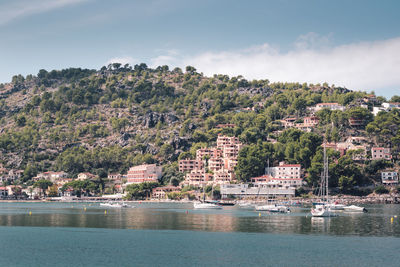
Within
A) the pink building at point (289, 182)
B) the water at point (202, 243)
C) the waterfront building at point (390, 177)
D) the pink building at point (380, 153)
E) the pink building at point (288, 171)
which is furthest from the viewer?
the pink building at point (380, 153)

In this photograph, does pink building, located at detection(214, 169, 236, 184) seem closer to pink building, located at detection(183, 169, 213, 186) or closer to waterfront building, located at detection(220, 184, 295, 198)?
pink building, located at detection(183, 169, 213, 186)

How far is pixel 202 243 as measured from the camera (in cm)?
6556

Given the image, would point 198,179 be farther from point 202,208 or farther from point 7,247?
point 7,247

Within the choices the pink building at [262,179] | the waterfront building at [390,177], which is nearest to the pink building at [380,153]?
the waterfront building at [390,177]

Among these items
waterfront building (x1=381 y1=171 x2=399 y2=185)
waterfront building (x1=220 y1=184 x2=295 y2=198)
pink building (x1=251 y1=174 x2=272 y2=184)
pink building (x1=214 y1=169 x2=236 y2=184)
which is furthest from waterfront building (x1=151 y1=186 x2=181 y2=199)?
waterfront building (x1=381 y1=171 x2=399 y2=185)

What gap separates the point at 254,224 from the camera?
88688mm

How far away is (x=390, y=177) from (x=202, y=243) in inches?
4607

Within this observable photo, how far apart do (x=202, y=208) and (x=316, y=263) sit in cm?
8427

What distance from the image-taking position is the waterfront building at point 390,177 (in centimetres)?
16450

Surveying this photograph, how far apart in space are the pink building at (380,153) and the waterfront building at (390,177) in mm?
10990

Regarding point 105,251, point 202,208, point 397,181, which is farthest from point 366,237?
point 397,181

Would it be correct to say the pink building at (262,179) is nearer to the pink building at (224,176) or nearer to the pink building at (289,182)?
the pink building at (289,182)

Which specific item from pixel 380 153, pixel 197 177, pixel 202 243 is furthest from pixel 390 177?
pixel 202 243

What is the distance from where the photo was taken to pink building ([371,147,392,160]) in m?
177
